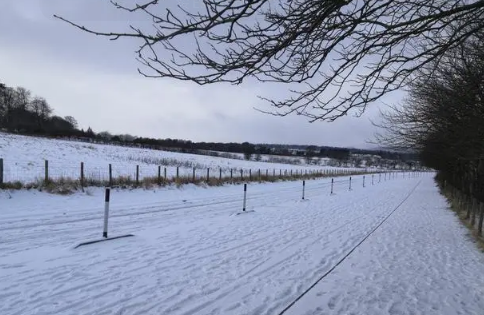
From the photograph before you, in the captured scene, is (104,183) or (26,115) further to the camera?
(26,115)

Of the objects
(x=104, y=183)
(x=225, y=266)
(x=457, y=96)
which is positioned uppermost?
(x=457, y=96)

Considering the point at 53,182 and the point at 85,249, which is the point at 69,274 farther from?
the point at 53,182

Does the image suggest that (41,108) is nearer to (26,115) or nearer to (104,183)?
(26,115)

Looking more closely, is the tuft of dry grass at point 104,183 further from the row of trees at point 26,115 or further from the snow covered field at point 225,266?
the row of trees at point 26,115

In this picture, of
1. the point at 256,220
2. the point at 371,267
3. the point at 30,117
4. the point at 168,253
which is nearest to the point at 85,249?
the point at 168,253

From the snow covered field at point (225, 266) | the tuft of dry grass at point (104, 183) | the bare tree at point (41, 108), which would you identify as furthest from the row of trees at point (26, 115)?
the snow covered field at point (225, 266)

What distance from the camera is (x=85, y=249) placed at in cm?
787

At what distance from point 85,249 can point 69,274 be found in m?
1.69

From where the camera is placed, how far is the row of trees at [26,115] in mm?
89500

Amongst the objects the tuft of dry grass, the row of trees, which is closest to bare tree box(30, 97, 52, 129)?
the row of trees

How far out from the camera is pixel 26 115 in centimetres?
10006

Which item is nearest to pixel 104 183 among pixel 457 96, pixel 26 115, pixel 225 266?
pixel 225 266

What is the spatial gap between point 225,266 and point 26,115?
107377mm

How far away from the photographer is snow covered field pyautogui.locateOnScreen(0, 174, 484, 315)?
545 centimetres
